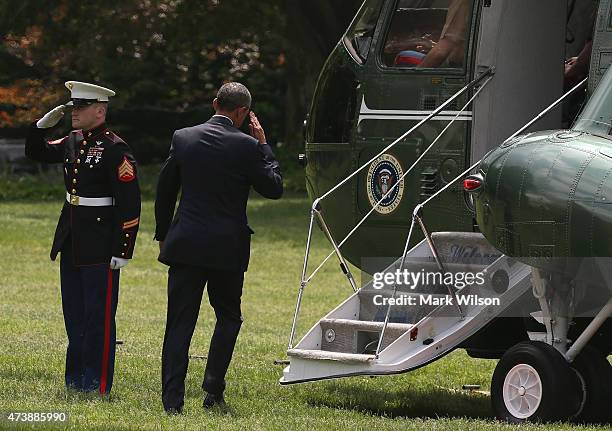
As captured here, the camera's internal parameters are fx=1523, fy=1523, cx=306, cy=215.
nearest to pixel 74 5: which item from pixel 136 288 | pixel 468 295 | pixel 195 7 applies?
pixel 195 7

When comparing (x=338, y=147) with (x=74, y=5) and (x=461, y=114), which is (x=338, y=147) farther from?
(x=74, y=5)

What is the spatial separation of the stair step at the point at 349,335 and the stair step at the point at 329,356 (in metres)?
0.10

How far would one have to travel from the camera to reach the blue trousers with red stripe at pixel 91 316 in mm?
8625

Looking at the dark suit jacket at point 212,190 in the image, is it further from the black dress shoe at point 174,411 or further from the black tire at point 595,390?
the black tire at point 595,390

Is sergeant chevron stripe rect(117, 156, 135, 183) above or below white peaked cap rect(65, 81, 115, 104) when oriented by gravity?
below

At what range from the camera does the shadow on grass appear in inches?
363

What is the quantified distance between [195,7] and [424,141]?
23.3m

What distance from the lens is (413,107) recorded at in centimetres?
966

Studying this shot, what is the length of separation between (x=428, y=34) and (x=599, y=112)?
2358 millimetres

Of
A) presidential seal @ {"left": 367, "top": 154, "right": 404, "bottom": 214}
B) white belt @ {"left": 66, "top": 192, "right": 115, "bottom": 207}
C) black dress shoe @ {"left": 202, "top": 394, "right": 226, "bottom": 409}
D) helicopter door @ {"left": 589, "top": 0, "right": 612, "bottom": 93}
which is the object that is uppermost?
helicopter door @ {"left": 589, "top": 0, "right": 612, "bottom": 93}

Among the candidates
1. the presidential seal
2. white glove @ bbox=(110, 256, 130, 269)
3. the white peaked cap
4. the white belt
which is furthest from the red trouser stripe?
the presidential seal

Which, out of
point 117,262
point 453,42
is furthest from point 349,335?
point 453,42

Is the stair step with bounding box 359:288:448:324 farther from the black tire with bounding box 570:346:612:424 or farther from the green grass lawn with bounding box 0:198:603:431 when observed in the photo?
the black tire with bounding box 570:346:612:424

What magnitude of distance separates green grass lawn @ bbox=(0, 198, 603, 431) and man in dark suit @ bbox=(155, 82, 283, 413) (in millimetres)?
484
